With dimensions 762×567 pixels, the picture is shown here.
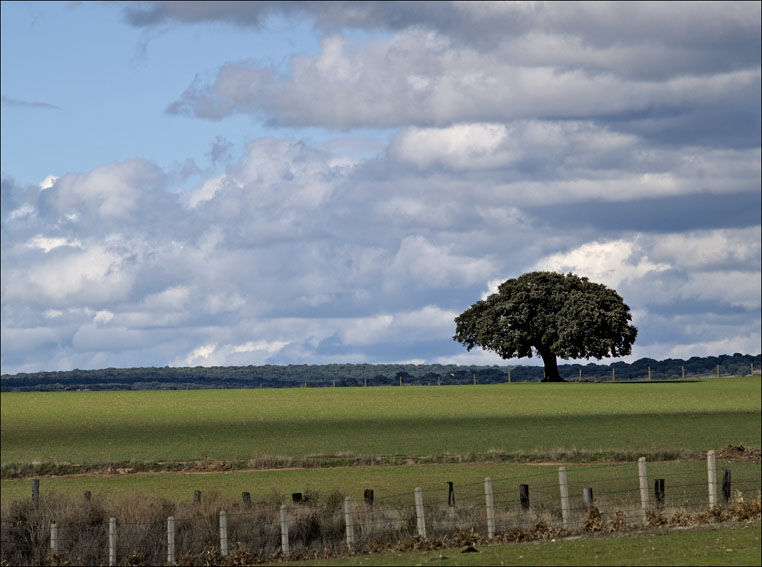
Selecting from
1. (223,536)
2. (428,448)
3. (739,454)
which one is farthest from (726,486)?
(428,448)

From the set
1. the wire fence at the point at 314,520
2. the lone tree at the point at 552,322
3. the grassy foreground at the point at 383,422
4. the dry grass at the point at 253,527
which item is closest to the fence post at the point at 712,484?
the wire fence at the point at 314,520

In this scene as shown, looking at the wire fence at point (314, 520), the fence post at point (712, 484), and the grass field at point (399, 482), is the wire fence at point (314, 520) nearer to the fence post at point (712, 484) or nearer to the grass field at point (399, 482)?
the fence post at point (712, 484)

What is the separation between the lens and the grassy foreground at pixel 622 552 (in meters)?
24.2

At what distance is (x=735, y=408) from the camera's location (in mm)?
91625

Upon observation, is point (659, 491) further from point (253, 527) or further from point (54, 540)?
point (54, 540)

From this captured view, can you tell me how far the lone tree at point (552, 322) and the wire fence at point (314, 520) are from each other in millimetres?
69745

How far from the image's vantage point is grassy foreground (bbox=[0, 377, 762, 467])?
68562mm

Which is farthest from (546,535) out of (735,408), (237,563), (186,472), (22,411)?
(22,411)

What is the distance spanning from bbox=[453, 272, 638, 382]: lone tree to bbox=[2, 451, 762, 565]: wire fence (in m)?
69.7

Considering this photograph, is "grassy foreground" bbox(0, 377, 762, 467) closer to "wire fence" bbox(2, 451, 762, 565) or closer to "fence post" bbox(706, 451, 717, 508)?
"wire fence" bbox(2, 451, 762, 565)

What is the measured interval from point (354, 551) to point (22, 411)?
7694cm

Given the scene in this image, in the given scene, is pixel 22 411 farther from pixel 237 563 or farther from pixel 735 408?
pixel 237 563

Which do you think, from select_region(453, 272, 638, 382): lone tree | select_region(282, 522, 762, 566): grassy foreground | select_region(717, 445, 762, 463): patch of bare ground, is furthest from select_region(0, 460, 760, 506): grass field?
select_region(453, 272, 638, 382): lone tree

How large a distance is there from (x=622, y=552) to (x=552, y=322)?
96.2m
